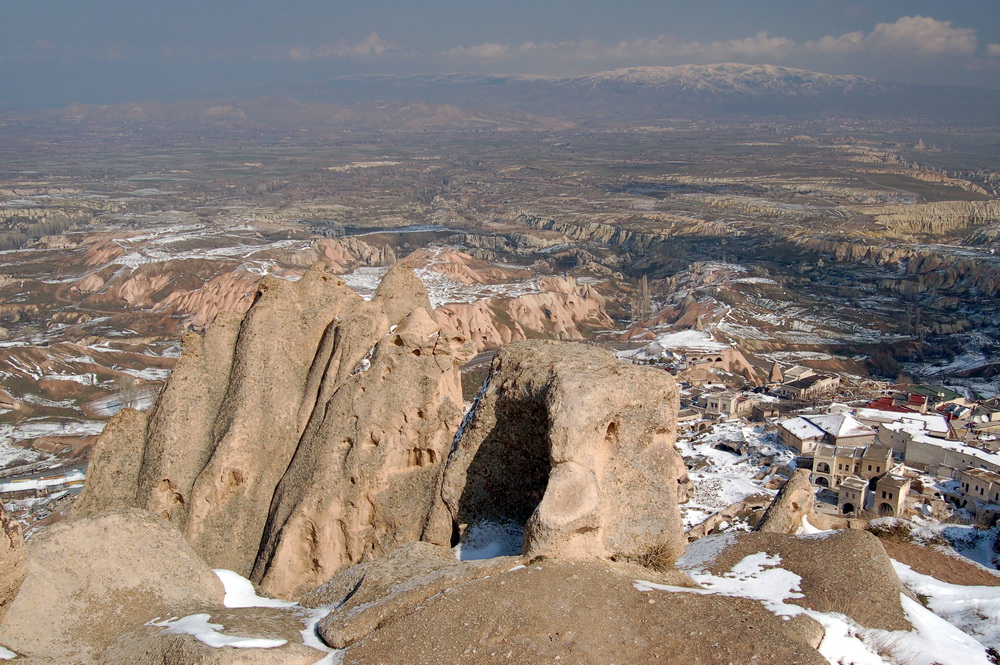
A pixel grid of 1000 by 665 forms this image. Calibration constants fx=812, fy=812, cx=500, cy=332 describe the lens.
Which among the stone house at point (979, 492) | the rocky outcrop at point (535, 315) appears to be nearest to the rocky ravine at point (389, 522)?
the stone house at point (979, 492)

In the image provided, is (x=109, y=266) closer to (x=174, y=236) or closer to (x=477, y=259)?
(x=174, y=236)

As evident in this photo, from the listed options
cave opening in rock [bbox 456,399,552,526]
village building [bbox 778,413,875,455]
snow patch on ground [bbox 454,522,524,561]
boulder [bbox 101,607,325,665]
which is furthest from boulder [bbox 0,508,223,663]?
village building [bbox 778,413,875,455]

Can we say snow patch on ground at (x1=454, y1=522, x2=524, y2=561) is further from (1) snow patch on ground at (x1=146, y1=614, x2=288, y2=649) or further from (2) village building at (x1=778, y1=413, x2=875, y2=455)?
(2) village building at (x1=778, y1=413, x2=875, y2=455)

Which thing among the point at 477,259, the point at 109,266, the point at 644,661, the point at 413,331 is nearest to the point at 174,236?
the point at 109,266

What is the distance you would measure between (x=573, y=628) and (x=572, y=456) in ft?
10.1

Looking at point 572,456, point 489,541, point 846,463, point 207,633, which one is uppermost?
point 572,456

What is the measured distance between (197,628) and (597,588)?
5.81 m

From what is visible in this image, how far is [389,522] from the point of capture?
15.8 metres

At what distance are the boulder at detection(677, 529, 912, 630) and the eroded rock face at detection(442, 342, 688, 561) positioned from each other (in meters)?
2.29

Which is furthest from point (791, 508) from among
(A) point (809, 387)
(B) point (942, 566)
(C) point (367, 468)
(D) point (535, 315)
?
(D) point (535, 315)

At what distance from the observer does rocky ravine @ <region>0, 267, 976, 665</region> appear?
35.1ft

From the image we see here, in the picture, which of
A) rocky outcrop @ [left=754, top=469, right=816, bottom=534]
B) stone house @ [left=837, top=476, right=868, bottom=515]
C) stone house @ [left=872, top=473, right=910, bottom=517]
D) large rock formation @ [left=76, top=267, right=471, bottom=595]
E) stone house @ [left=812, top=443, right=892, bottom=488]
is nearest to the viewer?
large rock formation @ [left=76, top=267, right=471, bottom=595]

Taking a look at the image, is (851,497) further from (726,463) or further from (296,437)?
(296,437)

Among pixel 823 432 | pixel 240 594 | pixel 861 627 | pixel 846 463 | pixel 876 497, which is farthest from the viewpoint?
pixel 823 432
